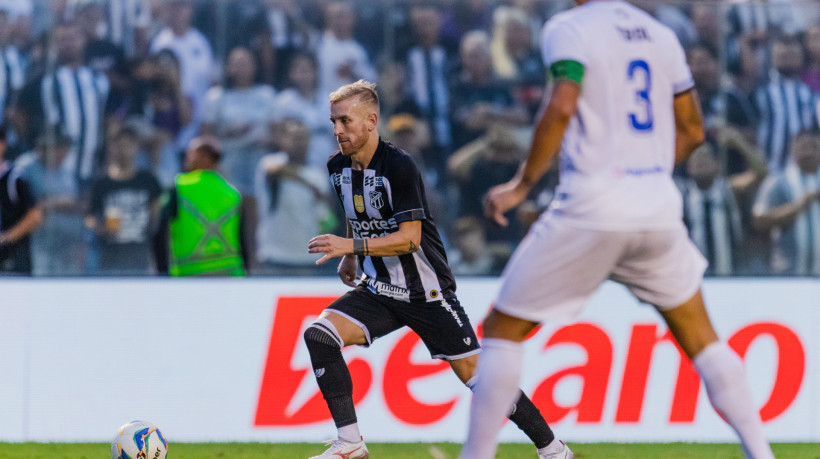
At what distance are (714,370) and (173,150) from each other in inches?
347

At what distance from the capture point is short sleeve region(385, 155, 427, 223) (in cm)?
541

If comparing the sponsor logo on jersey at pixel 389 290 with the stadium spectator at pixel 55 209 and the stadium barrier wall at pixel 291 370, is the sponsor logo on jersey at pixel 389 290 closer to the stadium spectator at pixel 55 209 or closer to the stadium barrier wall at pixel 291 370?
the stadium barrier wall at pixel 291 370

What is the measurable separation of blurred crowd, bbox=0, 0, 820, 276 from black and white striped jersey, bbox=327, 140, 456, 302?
236 inches

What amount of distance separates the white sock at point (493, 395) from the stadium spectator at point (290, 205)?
24.7 ft

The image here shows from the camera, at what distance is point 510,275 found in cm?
403

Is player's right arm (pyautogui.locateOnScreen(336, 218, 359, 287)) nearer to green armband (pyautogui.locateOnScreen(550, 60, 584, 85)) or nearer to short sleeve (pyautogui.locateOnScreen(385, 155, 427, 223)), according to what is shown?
short sleeve (pyautogui.locateOnScreen(385, 155, 427, 223))

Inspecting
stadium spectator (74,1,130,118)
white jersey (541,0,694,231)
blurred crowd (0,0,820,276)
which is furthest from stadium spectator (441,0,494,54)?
white jersey (541,0,694,231)

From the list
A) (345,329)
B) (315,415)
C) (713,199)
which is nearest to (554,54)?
(345,329)

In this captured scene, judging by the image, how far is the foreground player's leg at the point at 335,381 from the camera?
5.57m

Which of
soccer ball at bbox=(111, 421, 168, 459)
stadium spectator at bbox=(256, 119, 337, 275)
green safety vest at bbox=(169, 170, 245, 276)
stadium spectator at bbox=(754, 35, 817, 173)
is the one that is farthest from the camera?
stadium spectator at bbox=(754, 35, 817, 173)

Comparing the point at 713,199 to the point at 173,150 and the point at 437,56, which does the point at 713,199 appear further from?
the point at 173,150

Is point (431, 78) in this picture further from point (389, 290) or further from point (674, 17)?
point (389, 290)

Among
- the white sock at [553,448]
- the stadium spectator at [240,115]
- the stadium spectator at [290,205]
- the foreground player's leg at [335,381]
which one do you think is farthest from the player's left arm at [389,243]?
the stadium spectator at [240,115]

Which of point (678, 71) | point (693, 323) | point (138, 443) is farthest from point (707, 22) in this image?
point (693, 323)
